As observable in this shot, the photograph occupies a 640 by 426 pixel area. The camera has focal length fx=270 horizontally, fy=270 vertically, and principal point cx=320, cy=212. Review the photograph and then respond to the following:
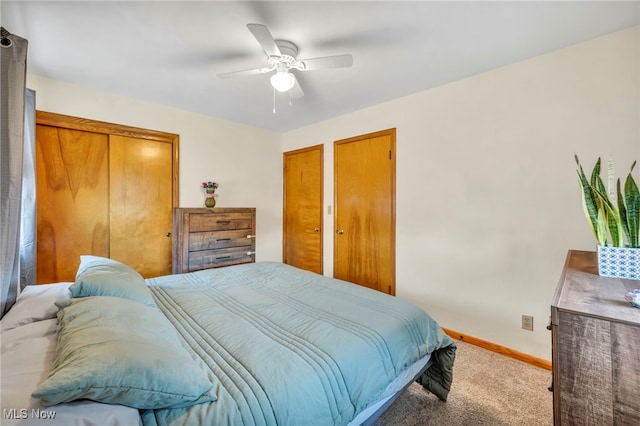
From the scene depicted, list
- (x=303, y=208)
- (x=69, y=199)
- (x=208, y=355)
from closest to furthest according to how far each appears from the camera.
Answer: (x=208, y=355)
(x=69, y=199)
(x=303, y=208)

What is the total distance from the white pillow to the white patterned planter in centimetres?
251

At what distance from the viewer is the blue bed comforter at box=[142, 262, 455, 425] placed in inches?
34.4

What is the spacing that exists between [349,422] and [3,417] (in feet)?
3.33

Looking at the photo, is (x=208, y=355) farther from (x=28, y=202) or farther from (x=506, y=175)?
(x=506, y=175)

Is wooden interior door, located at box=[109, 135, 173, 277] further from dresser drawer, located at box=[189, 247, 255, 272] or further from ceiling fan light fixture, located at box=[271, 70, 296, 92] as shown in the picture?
ceiling fan light fixture, located at box=[271, 70, 296, 92]

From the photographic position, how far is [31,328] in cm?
103

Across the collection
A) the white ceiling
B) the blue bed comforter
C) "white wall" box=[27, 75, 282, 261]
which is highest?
the white ceiling

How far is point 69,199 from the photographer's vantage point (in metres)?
2.63

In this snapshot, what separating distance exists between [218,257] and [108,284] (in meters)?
1.90

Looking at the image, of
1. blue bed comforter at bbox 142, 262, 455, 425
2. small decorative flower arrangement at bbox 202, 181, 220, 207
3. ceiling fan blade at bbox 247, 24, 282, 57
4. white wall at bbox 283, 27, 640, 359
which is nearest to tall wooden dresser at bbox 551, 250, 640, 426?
blue bed comforter at bbox 142, 262, 455, 425

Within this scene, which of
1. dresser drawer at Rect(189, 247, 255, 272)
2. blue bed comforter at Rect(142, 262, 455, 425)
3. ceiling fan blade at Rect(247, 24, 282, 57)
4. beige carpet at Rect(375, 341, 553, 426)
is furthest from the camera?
dresser drawer at Rect(189, 247, 255, 272)

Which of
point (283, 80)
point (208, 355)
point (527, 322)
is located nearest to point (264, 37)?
point (283, 80)

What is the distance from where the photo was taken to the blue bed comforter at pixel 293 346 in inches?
34.4

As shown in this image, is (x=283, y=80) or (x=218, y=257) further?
(x=218, y=257)
